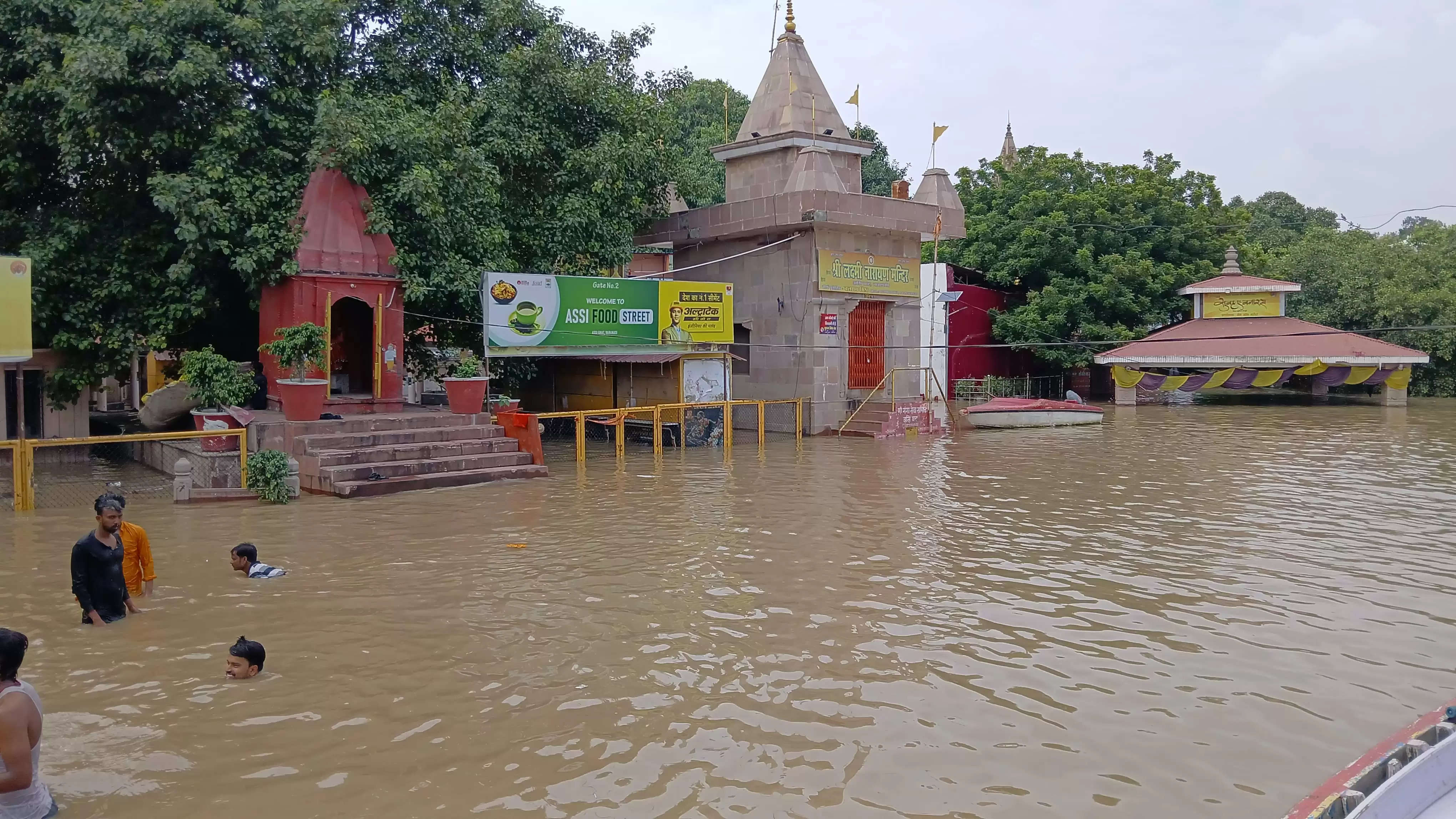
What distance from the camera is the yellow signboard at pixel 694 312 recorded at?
19375 millimetres

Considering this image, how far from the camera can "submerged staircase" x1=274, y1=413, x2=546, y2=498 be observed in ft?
43.7

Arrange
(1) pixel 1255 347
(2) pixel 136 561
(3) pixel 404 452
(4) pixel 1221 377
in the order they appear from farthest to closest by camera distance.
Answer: (4) pixel 1221 377 → (1) pixel 1255 347 → (3) pixel 404 452 → (2) pixel 136 561

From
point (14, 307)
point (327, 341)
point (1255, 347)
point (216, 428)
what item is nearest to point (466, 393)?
point (327, 341)

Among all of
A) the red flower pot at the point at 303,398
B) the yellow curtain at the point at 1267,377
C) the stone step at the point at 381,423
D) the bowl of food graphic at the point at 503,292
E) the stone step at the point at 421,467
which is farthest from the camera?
the yellow curtain at the point at 1267,377

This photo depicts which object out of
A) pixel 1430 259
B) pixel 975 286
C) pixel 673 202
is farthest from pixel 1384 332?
pixel 673 202

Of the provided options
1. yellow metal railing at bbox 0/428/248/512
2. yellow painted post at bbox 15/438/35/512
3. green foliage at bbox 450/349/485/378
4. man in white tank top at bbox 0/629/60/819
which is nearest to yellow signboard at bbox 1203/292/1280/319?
green foliage at bbox 450/349/485/378

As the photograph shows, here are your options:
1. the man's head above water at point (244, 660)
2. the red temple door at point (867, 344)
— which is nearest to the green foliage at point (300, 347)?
the man's head above water at point (244, 660)

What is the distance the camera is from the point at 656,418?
693 inches

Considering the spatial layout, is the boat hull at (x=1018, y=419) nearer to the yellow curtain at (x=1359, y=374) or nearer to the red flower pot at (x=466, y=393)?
the yellow curtain at (x=1359, y=374)

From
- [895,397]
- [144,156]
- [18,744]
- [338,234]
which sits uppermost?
[144,156]

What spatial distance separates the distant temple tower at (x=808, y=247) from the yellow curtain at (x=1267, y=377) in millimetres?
13645

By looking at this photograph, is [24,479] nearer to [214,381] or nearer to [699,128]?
[214,381]

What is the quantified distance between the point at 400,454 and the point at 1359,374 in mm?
29433

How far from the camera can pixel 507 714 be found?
5.85m
